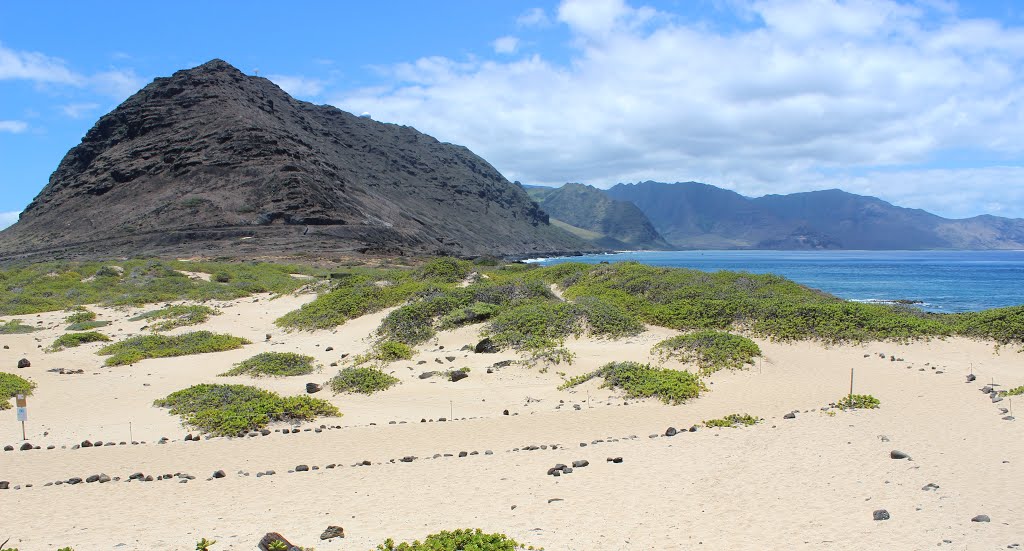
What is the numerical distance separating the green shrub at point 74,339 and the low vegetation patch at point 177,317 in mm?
2063

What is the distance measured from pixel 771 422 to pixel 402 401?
8.06 meters

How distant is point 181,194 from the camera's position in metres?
98.8

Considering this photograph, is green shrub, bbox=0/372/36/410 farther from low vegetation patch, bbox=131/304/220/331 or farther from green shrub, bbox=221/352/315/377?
low vegetation patch, bbox=131/304/220/331

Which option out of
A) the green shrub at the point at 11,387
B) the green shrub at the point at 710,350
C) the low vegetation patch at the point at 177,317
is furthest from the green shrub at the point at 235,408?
the low vegetation patch at the point at 177,317

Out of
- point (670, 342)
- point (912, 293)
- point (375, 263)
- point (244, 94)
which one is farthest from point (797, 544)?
point (244, 94)

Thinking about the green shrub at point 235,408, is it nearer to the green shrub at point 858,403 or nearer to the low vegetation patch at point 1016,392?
the green shrub at point 858,403

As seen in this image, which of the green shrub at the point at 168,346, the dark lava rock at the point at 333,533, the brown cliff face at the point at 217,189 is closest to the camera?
the dark lava rock at the point at 333,533

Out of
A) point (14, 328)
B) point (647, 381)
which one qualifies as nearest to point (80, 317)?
point (14, 328)

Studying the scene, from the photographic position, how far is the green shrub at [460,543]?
6.22 m

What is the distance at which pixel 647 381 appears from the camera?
47.1 ft

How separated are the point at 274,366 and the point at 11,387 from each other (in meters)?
5.86

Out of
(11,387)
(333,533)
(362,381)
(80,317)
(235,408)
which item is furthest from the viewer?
(80,317)

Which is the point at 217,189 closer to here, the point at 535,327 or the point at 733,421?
the point at 535,327

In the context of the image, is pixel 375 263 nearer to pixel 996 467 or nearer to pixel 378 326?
pixel 378 326
